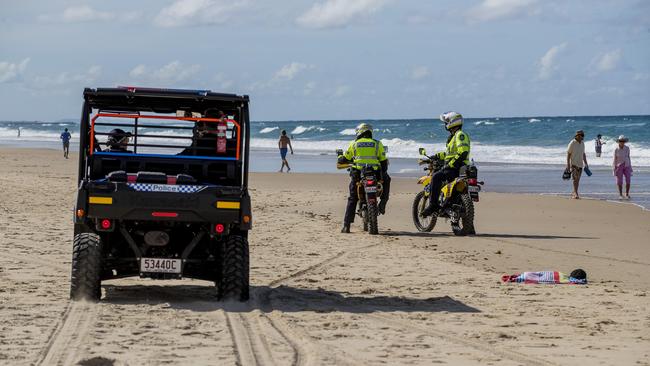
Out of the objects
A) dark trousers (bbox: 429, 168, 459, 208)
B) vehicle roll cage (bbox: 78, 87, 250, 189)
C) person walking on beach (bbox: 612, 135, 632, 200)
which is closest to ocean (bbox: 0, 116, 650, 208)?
person walking on beach (bbox: 612, 135, 632, 200)

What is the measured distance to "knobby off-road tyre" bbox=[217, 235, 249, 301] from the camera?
925 cm

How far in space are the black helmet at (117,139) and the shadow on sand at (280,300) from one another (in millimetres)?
1355

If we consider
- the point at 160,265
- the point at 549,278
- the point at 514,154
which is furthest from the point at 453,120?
the point at 514,154

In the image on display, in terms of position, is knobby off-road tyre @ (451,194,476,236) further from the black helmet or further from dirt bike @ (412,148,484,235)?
the black helmet

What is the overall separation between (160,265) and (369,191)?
7208mm

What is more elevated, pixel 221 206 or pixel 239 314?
pixel 221 206

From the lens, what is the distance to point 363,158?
16203mm

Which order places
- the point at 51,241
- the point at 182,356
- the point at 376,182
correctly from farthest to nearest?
the point at 376,182 → the point at 51,241 → the point at 182,356

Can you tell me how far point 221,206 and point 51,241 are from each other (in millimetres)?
6075

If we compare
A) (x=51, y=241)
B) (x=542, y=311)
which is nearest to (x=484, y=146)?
(x=51, y=241)

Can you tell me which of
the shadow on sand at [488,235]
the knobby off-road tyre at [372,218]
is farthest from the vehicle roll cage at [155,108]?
the shadow on sand at [488,235]

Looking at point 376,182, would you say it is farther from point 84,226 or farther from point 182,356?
point 182,356

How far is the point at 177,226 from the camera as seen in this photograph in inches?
367

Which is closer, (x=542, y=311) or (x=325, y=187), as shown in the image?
(x=542, y=311)
